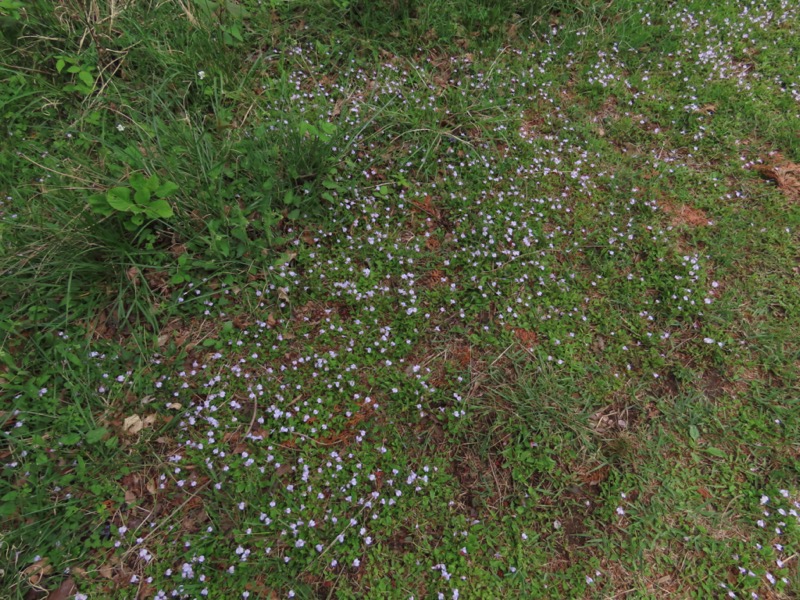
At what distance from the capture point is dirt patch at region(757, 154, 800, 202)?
13.1ft

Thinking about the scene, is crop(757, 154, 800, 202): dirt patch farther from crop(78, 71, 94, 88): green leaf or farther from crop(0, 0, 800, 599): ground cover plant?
crop(78, 71, 94, 88): green leaf

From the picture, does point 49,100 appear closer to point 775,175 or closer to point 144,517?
point 144,517

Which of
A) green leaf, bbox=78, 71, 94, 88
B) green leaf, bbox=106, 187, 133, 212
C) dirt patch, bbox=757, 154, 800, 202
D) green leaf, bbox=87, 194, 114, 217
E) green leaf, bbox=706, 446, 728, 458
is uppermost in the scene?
dirt patch, bbox=757, 154, 800, 202

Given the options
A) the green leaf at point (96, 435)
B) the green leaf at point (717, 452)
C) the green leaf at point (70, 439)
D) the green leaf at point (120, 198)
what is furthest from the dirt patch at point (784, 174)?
the green leaf at point (70, 439)

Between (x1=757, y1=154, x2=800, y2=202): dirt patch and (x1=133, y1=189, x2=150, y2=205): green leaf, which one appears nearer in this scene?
(x1=133, y1=189, x2=150, y2=205): green leaf

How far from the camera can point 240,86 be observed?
4.00 metres

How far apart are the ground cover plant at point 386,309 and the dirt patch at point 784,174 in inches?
1.2

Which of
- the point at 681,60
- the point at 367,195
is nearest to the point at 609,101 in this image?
the point at 681,60

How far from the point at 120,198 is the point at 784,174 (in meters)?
5.43

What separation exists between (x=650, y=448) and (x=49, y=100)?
5324 mm

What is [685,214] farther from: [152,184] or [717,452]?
[152,184]

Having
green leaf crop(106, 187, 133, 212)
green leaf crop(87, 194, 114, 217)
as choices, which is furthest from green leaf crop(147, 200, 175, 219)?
green leaf crop(87, 194, 114, 217)

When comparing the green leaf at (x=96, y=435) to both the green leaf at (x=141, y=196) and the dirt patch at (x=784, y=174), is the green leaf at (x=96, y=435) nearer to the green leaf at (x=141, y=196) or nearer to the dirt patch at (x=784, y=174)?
the green leaf at (x=141, y=196)

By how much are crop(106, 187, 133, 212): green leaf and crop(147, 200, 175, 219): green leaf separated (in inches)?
4.9
